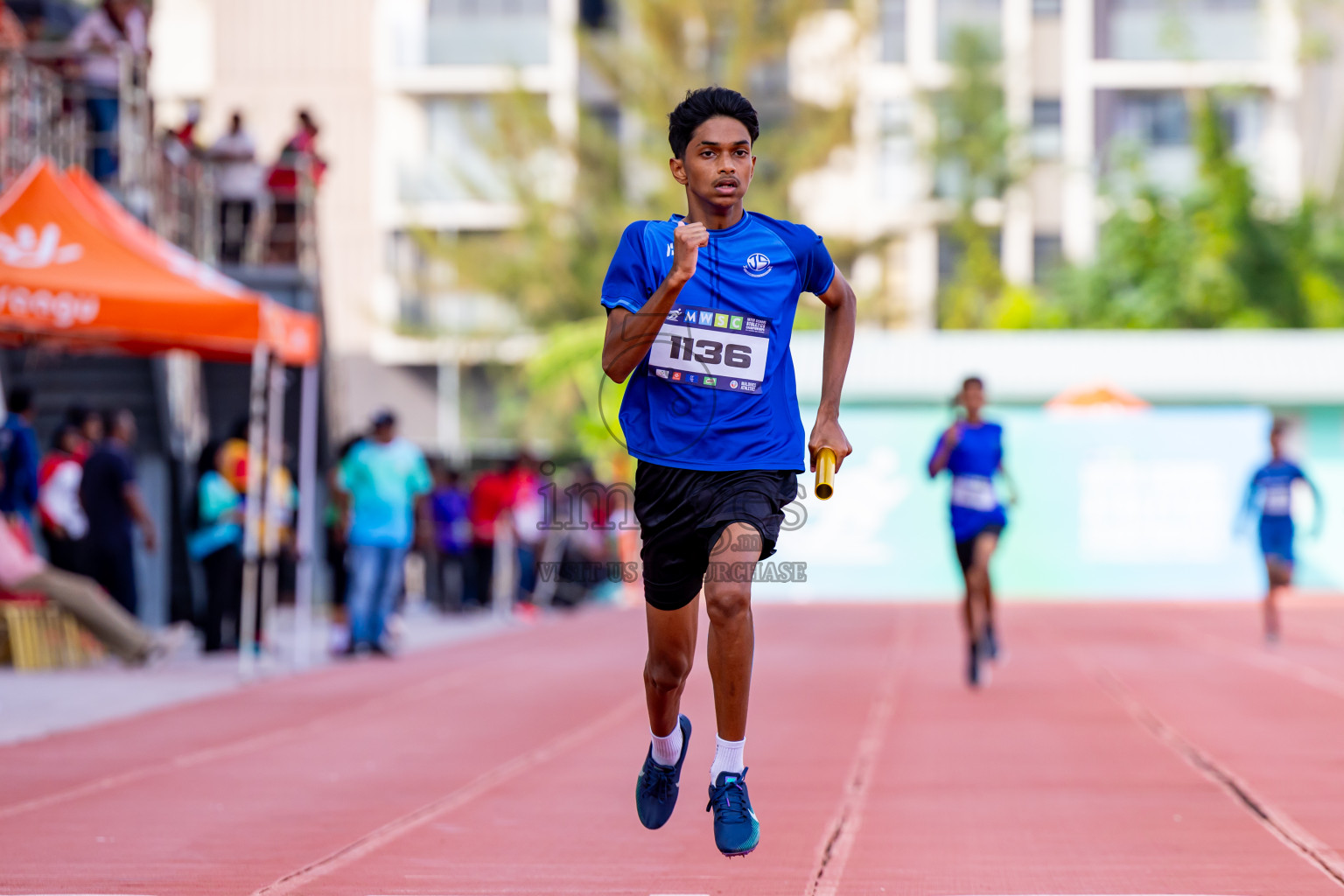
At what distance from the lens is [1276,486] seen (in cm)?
1831

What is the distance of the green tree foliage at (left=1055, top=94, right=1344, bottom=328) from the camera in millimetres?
44188

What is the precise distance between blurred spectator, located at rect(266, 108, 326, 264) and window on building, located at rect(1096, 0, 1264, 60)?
108ft

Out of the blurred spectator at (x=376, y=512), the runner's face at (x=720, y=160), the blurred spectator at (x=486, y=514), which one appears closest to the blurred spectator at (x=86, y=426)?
the blurred spectator at (x=376, y=512)

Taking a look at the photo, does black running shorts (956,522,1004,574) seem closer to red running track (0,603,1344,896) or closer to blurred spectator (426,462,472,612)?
red running track (0,603,1344,896)

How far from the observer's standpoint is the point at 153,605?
1966cm

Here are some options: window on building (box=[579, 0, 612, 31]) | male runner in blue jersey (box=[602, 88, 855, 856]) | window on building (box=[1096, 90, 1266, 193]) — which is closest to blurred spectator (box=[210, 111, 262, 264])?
male runner in blue jersey (box=[602, 88, 855, 856])

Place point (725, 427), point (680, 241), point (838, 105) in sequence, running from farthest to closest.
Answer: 1. point (838, 105)
2. point (725, 427)
3. point (680, 241)

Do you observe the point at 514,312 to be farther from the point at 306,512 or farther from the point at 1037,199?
the point at 306,512

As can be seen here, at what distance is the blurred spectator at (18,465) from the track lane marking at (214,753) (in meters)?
3.25

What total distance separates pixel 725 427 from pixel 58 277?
7.94 m

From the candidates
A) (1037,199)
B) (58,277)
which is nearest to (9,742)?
(58,277)

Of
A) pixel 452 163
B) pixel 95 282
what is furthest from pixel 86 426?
pixel 452 163

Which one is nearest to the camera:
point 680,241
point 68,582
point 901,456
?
point 680,241

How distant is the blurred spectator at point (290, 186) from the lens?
20.7 m
